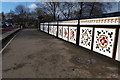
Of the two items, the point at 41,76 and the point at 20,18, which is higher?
the point at 20,18

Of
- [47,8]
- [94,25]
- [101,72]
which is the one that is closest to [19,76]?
[101,72]

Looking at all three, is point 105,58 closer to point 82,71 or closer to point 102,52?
point 102,52

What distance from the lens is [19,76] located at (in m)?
2.94

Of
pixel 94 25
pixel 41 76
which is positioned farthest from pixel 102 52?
pixel 41 76

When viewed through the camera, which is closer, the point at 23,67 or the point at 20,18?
the point at 23,67

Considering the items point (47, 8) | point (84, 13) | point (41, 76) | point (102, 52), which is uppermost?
point (47, 8)

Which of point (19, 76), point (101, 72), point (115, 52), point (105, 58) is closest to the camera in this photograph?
point (19, 76)

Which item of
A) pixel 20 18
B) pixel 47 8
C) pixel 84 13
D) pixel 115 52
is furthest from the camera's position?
pixel 20 18

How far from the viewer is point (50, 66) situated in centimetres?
369

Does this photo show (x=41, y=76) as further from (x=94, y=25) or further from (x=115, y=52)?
(x=94, y=25)

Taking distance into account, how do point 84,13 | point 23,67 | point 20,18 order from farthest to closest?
1. point 20,18
2. point 84,13
3. point 23,67

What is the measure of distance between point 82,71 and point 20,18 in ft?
167

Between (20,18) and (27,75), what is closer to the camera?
(27,75)

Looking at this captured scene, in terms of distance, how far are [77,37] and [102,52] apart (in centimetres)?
255
